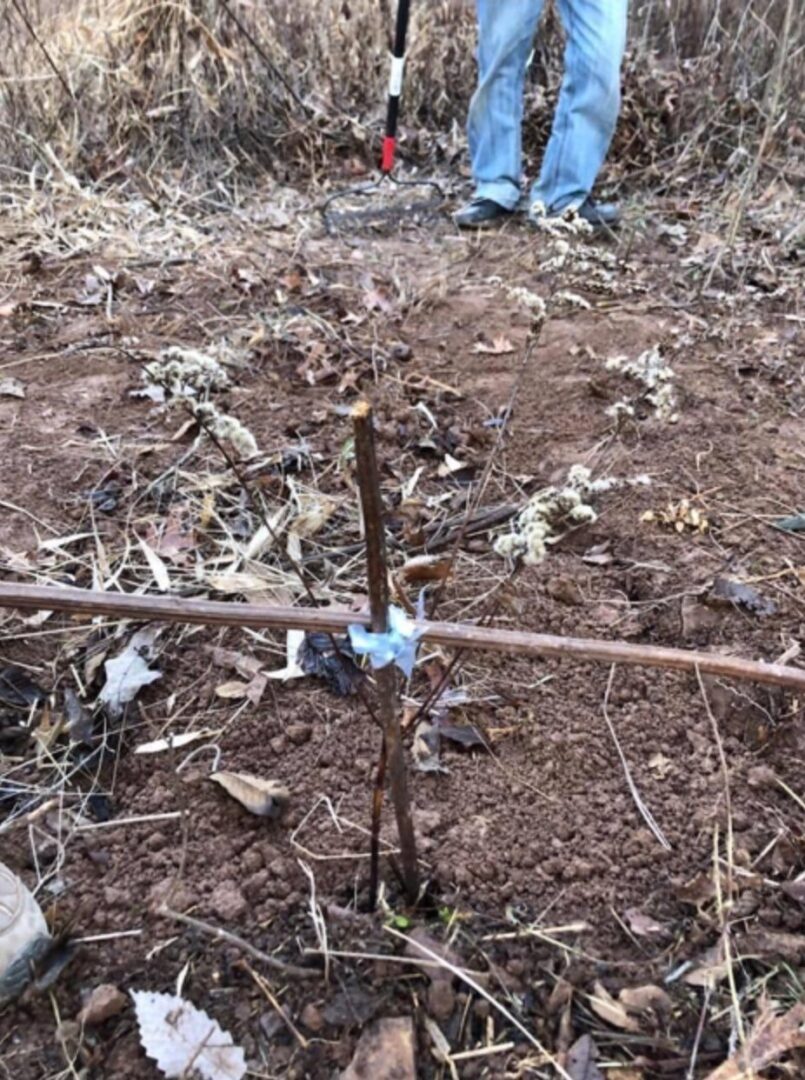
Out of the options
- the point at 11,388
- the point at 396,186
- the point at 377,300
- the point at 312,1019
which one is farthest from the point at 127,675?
the point at 396,186

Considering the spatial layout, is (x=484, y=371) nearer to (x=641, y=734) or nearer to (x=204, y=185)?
(x=641, y=734)

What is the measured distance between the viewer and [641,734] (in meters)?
1.57

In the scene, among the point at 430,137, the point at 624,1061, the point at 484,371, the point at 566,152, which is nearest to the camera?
the point at 624,1061

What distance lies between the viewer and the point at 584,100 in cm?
369

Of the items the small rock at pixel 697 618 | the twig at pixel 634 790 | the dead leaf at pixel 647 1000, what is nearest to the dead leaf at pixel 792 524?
the small rock at pixel 697 618

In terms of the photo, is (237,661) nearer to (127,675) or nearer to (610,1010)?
(127,675)

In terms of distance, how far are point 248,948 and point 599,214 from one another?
11.4ft

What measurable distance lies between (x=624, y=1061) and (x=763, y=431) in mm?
1718

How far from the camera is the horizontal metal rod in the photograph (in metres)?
0.99

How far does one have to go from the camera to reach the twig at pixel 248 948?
3.92 ft

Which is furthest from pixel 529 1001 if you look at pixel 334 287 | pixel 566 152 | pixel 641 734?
pixel 566 152

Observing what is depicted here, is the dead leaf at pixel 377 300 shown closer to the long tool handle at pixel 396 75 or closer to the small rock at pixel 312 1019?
the long tool handle at pixel 396 75

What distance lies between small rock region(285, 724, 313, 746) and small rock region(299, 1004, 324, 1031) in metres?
0.46

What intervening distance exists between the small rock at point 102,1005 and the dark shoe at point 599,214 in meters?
3.38
